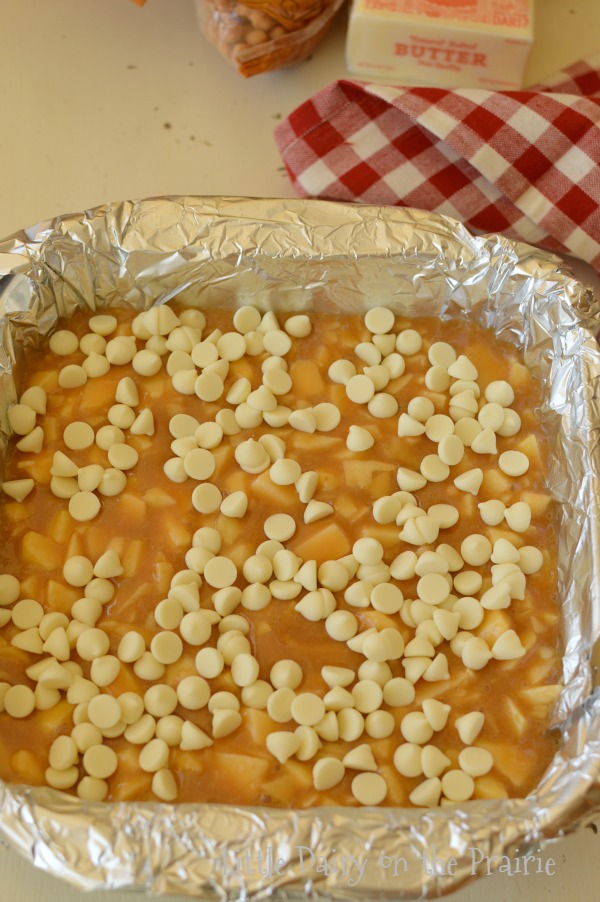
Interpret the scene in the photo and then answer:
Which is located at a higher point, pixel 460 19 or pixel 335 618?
pixel 460 19

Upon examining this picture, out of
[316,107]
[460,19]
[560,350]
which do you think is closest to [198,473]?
[560,350]

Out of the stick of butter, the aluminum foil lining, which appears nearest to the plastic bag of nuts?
the stick of butter

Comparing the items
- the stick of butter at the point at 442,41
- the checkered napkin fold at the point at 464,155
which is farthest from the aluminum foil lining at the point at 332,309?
the stick of butter at the point at 442,41

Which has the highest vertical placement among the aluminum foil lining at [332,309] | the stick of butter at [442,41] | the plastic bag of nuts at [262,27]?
the plastic bag of nuts at [262,27]

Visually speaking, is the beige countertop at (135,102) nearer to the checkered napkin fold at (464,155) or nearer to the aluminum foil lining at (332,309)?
the checkered napkin fold at (464,155)

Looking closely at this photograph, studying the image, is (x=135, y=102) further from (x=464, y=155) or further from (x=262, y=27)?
(x=464, y=155)

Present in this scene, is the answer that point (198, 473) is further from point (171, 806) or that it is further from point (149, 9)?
point (149, 9)

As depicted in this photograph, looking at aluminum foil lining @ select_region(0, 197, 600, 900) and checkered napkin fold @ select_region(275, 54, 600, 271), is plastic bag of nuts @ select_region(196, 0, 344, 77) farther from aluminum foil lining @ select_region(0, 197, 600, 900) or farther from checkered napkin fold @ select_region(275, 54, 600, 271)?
aluminum foil lining @ select_region(0, 197, 600, 900)
